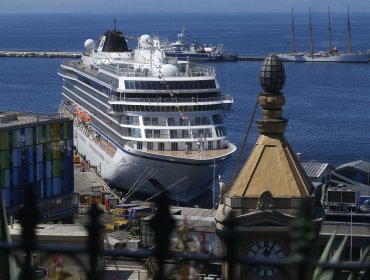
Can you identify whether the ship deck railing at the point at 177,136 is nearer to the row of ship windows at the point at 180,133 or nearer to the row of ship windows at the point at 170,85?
the row of ship windows at the point at 180,133

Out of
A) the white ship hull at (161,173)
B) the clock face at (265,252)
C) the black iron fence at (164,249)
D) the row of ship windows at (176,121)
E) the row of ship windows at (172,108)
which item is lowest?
the white ship hull at (161,173)

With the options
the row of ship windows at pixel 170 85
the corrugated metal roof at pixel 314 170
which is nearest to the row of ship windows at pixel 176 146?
the row of ship windows at pixel 170 85

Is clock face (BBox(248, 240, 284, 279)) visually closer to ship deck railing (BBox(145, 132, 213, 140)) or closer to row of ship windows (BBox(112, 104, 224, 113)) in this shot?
ship deck railing (BBox(145, 132, 213, 140))

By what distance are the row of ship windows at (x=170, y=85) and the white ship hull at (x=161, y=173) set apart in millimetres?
2791

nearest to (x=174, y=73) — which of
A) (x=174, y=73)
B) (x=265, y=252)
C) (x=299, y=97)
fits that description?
(x=174, y=73)

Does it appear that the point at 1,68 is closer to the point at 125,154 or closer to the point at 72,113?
the point at 72,113

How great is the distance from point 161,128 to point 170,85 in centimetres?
207

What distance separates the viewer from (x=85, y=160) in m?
53.7

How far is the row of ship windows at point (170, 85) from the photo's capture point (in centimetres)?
4722

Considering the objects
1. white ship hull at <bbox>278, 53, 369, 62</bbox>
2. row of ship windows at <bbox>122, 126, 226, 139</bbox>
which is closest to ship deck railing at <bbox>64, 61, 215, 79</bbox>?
row of ship windows at <bbox>122, 126, 226, 139</bbox>

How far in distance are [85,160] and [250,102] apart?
87.0 ft

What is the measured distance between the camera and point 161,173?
45.2 metres

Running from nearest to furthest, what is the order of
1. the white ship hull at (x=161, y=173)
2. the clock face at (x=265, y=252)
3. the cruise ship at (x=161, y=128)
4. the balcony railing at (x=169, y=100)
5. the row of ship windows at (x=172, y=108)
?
the clock face at (x=265, y=252) → the white ship hull at (x=161, y=173) → the cruise ship at (x=161, y=128) → the row of ship windows at (x=172, y=108) → the balcony railing at (x=169, y=100)

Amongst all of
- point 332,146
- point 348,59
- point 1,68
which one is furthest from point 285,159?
point 348,59
